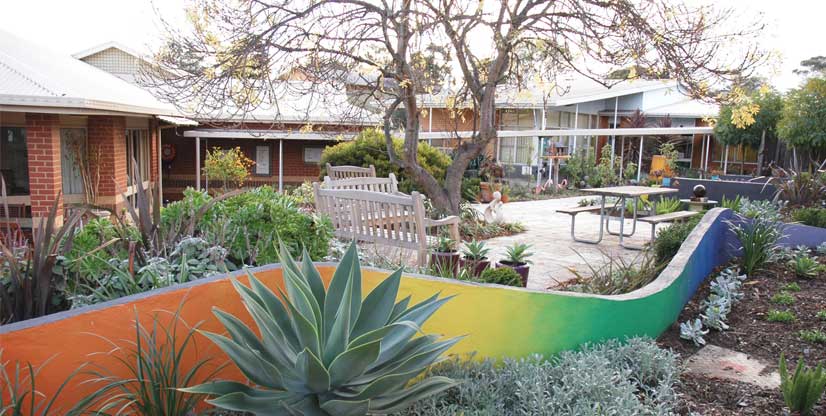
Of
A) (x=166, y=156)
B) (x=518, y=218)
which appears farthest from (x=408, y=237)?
(x=166, y=156)

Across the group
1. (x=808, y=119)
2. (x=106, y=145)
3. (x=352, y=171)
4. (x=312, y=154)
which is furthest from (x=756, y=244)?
(x=312, y=154)

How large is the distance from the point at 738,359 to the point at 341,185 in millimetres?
5390

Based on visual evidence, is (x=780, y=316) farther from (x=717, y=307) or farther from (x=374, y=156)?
(x=374, y=156)

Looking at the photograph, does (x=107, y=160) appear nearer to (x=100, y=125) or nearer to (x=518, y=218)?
(x=100, y=125)

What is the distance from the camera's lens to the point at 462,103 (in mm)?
12086

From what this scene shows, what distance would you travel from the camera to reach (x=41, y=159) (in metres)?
8.83

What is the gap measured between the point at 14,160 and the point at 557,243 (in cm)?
836

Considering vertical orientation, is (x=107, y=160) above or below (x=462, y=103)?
below

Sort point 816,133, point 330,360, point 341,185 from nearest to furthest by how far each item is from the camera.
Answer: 1. point 330,360
2. point 341,185
3. point 816,133

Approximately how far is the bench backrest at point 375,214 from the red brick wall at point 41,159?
4.61 m

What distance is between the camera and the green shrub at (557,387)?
2.85 m

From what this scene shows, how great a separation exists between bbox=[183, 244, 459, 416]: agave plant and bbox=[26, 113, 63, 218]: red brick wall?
7699mm

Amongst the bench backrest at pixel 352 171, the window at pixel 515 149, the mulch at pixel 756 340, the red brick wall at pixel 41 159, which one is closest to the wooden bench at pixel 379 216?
the mulch at pixel 756 340

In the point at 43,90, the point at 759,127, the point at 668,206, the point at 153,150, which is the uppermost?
the point at 759,127
